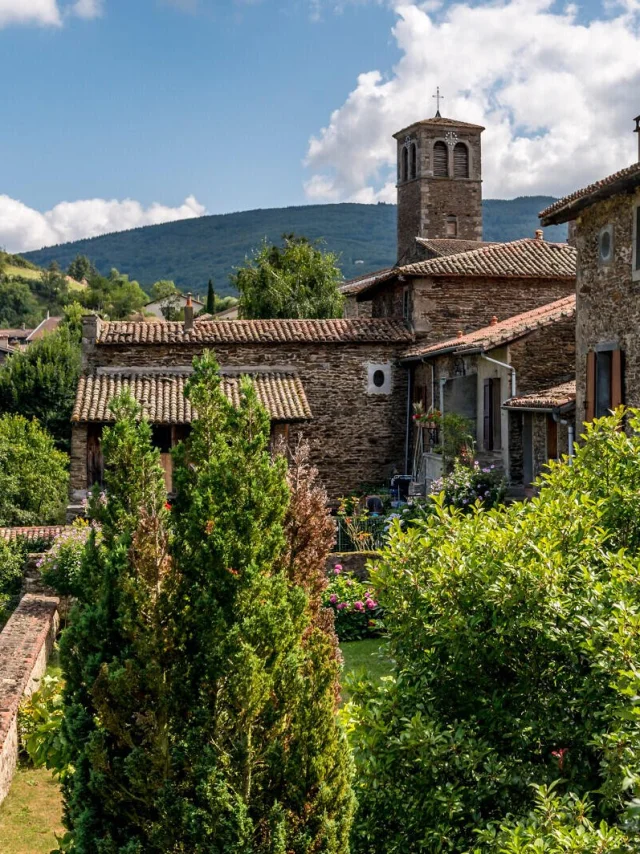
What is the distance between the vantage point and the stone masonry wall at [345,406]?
78.0 feet

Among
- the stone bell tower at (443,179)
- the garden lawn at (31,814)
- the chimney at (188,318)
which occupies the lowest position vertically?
the garden lawn at (31,814)

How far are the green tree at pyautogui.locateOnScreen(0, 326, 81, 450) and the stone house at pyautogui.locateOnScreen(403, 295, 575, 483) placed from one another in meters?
18.2

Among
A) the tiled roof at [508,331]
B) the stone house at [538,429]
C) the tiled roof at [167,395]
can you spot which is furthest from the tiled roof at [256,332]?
the stone house at [538,429]

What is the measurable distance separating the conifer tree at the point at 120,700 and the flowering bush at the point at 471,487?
1236cm

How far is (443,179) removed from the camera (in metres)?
48.2

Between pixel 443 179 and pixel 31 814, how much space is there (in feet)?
143

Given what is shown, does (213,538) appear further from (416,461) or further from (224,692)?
(416,461)

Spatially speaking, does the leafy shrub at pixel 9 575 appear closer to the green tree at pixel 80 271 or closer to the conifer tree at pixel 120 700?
the conifer tree at pixel 120 700

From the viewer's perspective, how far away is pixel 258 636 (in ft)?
17.6

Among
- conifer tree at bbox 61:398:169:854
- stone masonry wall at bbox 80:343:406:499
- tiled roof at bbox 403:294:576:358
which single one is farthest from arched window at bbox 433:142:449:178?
conifer tree at bbox 61:398:169:854

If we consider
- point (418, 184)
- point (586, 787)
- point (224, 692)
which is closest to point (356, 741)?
point (224, 692)

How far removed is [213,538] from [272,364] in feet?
60.6

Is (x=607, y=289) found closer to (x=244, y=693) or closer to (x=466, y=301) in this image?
(x=466, y=301)

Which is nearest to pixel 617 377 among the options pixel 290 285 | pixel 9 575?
pixel 9 575
